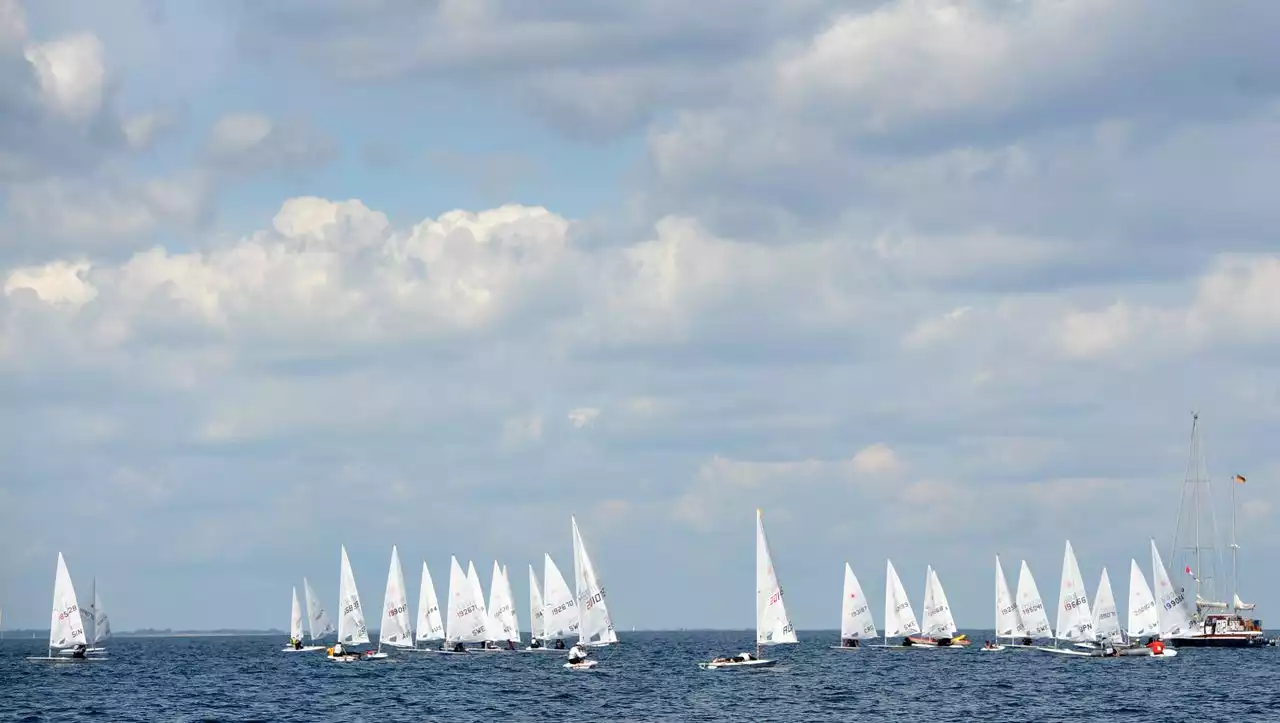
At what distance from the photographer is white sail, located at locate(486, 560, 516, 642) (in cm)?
18525

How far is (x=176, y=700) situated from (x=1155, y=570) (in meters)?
110

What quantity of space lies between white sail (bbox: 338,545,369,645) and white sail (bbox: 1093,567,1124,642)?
7957 centimetres

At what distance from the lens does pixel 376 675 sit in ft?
495

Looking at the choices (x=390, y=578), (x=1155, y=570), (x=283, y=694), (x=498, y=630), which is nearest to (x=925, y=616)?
(x=1155, y=570)

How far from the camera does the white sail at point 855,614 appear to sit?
189m

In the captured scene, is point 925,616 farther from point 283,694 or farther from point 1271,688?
point 283,694

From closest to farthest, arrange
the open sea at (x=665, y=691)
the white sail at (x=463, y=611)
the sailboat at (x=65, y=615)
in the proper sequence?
the open sea at (x=665, y=691)
the sailboat at (x=65, y=615)
the white sail at (x=463, y=611)

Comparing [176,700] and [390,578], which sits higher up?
[390,578]

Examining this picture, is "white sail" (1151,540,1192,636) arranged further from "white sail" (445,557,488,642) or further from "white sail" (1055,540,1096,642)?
"white sail" (445,557,488,642)

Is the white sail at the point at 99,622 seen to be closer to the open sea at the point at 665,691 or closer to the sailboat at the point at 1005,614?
the open sea at the point at 665,691

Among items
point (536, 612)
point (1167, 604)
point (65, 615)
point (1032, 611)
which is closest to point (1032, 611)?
point (1032, 611)

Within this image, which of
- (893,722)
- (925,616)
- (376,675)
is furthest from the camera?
(925,616)

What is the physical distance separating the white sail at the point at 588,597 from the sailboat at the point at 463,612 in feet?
122

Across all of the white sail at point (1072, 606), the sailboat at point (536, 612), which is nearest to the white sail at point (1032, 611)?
the white sail at point (1072, 606)
